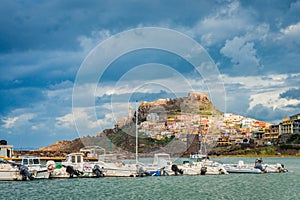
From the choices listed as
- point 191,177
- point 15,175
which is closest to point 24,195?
point 15,175

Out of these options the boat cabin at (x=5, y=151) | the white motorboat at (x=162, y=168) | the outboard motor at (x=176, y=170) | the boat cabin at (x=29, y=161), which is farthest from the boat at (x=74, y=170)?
the boat cabin at (x=5, y=151)

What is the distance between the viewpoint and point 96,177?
58.8 meters

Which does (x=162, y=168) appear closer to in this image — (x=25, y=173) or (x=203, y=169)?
(x=203, y=169)

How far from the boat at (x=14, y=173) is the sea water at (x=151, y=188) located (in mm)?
1125

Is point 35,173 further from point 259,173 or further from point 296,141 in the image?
point 296,141

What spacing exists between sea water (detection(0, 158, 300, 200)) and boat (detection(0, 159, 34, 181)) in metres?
1.13

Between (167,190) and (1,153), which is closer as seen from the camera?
(167,190)

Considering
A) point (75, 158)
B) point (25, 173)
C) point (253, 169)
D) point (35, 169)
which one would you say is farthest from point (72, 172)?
point (253, 169)

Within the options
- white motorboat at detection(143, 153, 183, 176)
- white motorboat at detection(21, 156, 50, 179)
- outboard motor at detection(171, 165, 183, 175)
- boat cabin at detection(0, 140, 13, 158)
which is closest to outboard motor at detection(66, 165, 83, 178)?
white motorboat at detection(21, 156, 50, 179)

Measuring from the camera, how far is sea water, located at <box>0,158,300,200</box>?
4275 cm

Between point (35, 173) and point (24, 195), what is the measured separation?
46.4 feet

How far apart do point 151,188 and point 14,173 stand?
1623cm

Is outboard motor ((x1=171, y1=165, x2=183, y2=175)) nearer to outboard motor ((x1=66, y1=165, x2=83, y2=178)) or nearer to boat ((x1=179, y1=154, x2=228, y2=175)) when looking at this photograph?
boat ((x1=179, y1=154, x2=228, y2=175))

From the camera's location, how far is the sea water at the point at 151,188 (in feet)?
140
